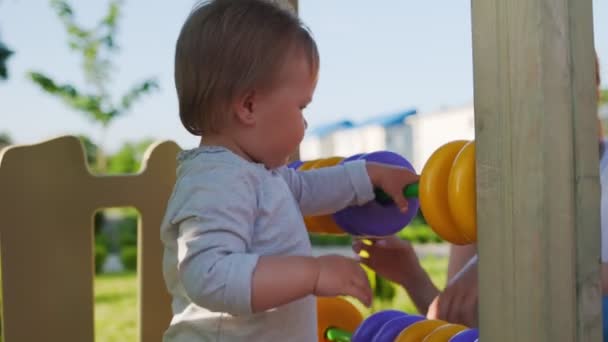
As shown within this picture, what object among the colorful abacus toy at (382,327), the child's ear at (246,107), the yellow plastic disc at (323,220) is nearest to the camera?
the child's ear at (246,107)

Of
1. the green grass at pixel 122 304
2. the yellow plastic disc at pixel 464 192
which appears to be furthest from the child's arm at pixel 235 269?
the green grass at pixel 122 304

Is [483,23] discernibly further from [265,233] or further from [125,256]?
[125,256]

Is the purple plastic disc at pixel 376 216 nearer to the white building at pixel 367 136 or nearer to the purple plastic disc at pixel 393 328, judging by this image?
the purple plastic disc at pixel 393 328

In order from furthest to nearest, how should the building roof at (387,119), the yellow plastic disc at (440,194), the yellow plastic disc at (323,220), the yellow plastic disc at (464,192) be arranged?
the building roof at (387,119) → the yellow plastic disc at (323,220) → the yellow plastic disc at (440,194) → the yellow plastic disc at (464,192)

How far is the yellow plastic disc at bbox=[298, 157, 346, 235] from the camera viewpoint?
2133mm

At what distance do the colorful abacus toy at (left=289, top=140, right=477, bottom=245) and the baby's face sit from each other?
0.90 feet

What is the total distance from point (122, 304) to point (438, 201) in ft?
16.5

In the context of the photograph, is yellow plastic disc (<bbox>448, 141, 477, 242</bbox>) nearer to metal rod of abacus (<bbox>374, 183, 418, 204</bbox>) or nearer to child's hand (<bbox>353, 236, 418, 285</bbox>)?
metal rod of abacus (<bbox>374, 183, 418, 204</bbox>)

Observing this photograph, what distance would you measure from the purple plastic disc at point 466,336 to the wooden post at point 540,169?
33 cm

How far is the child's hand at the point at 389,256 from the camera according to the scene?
2.39 m

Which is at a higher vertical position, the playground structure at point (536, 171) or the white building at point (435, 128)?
the white building at point (435, 128)

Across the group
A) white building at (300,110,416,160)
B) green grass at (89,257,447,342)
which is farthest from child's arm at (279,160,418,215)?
white building at (300,110,416,160)

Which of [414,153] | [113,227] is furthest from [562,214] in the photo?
[414,153]

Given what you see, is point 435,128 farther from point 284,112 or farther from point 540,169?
point 540,169
